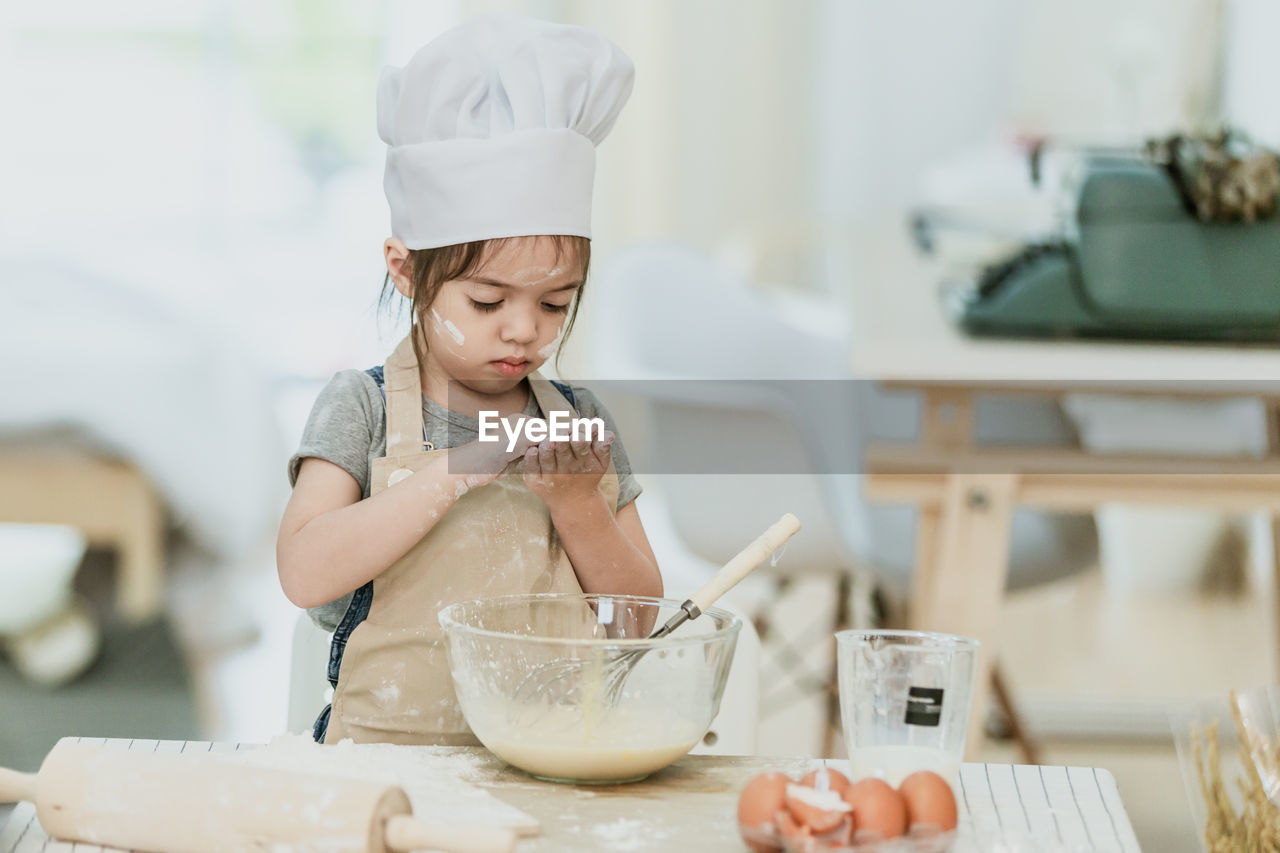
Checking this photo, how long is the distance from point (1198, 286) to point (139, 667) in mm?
1685

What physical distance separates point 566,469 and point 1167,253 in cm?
91

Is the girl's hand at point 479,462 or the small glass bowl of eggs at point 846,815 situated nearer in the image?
the small glass bowl of eggs at point 846,815

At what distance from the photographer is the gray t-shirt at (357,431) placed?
2.23ft

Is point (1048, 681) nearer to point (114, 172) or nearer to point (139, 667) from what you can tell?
point (139, 667)

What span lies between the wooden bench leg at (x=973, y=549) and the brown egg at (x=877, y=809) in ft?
2.80

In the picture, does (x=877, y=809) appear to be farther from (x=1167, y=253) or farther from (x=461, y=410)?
(x=1167, y=253)

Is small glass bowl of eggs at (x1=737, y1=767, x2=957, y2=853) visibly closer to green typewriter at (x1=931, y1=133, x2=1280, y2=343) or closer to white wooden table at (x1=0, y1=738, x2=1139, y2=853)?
white wooden table at (x1=0, y1=738, x2=1139, y2=853)

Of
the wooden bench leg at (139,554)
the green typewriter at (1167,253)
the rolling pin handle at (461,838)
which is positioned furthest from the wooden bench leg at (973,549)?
the wooden bench leg at (139,554)

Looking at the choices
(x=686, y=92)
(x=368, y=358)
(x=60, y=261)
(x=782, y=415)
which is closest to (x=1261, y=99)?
(x=686, y=92)

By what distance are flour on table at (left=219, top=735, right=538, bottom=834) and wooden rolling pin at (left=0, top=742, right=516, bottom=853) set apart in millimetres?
28

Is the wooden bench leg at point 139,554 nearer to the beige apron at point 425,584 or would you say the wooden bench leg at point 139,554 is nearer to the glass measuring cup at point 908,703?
the beige apron at point 425,584

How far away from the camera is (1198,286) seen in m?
1.34

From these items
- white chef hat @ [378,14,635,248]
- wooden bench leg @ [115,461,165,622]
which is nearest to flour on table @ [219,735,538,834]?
white chef hat @ [378,14,635,248]

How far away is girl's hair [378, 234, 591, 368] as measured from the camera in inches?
25.8
